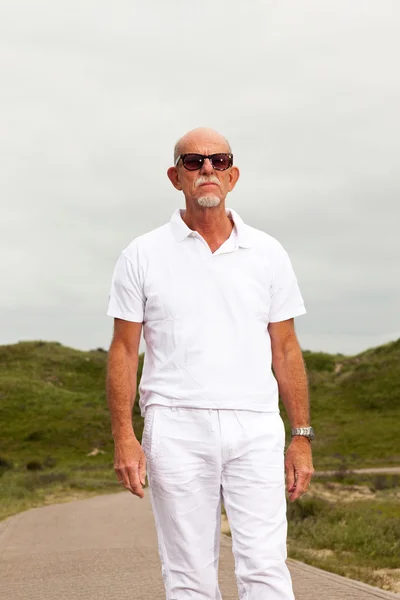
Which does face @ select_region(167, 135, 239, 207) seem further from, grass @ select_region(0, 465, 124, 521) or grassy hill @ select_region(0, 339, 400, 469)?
grassy hill @ select_region(0, 339, 400, 469)

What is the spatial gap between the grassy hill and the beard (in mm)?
35664

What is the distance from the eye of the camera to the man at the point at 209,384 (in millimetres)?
4652

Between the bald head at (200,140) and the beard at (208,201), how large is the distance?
293 millimetres

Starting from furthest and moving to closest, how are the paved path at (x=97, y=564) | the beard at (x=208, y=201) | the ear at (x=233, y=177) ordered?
the paved path at (x=97, y=564) → the ear at (x=233, y=177) → the beard at (x=208, y=201)

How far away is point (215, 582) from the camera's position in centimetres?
482

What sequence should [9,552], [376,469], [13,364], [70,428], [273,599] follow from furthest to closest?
[13,364], [70,428], [376,469], [9,552], [273,599]

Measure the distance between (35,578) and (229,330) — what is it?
7.48 metres

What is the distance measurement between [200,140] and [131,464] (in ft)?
5.64

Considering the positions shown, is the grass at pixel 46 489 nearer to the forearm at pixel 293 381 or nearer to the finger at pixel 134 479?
the forearm at pixel 293 381

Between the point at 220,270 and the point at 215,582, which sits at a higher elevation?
the point at 220,270

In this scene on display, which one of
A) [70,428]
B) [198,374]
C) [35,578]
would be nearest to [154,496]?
[198,374]

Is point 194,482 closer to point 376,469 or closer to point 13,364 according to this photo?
point 376,469

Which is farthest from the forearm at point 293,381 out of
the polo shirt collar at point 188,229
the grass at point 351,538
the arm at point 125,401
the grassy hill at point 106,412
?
the grassy hill at point 106,412

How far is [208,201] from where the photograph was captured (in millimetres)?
5043
